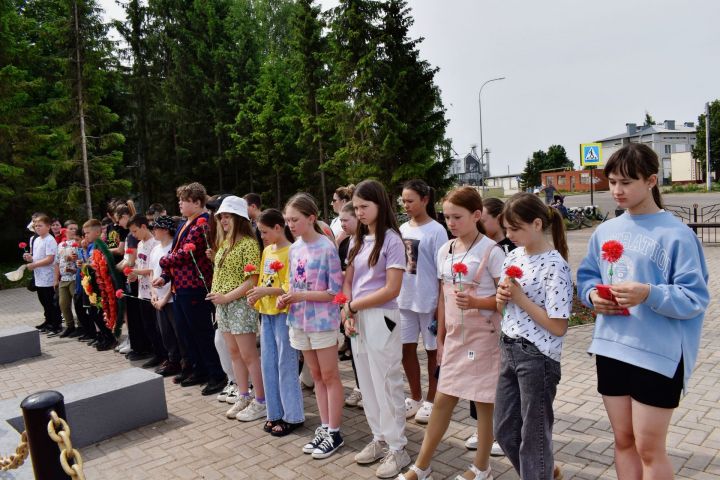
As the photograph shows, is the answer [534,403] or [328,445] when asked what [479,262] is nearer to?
[534,403]

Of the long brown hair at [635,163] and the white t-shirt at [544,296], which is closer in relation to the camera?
the long brown hair at [635,163]

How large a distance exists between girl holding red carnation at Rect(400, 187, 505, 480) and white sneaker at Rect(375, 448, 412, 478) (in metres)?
0.25

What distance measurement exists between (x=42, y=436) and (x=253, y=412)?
2.91 meters

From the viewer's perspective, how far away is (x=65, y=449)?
7.20 feet

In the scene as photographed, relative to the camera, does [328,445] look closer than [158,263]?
Yes

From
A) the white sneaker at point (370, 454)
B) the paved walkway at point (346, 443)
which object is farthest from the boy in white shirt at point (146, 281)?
the white sneaker at point (370, 454)

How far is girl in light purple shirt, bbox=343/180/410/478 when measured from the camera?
3.71m

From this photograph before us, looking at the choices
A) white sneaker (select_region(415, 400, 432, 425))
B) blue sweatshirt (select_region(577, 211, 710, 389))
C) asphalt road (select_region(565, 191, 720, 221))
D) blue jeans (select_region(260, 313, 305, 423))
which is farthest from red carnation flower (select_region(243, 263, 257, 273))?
asphalt road (select_region(565, 191, 720, 221))

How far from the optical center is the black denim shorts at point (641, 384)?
7.81ft

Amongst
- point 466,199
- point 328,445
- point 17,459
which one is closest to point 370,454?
point 328,445

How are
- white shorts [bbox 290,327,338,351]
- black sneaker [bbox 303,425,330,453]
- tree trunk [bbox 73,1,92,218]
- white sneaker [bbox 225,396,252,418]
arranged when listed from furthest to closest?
tree trunk [bbox 73,1,92,218] < white sneaker [bbox 225,396,252,418] < black sneaker [bbox 303,425,330,453] < white shorts [bbox 290,327,338,351]

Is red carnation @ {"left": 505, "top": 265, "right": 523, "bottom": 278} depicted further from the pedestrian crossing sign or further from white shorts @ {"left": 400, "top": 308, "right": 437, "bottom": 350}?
the pedestrian crossing sign

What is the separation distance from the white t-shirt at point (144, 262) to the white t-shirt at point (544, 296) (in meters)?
5.36

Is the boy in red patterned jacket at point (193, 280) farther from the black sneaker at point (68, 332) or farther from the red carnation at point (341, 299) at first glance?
the black sneaker at point (68, 332)
